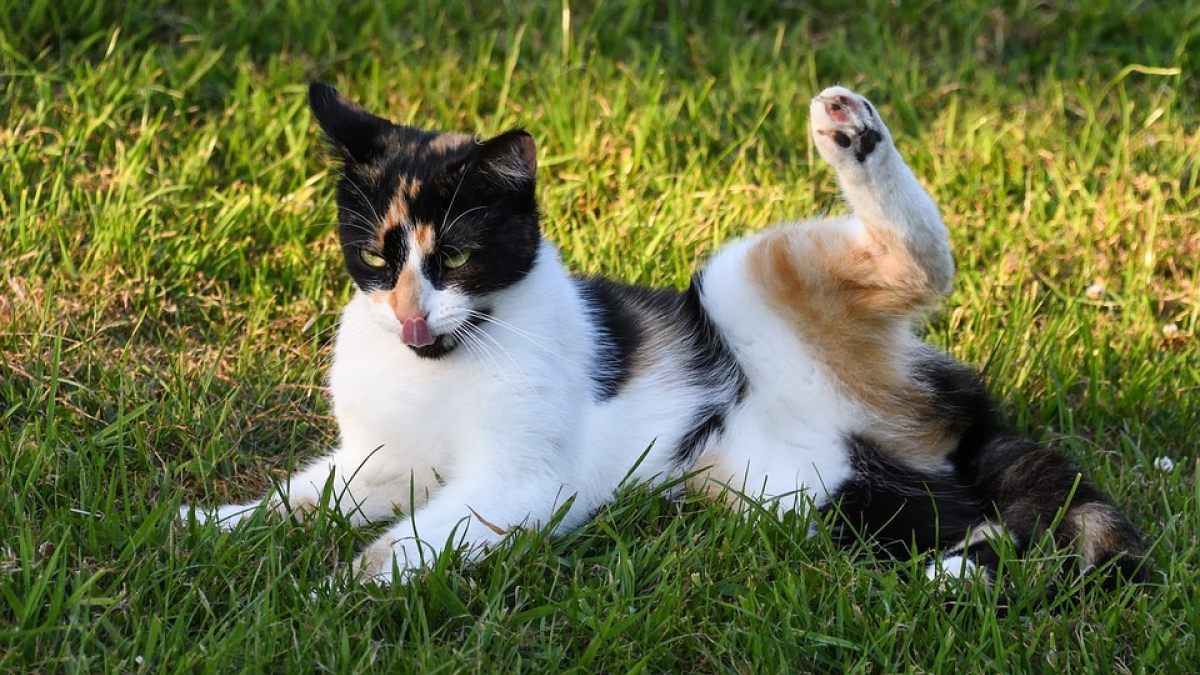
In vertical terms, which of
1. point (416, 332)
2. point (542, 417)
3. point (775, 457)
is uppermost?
point (416, 332)

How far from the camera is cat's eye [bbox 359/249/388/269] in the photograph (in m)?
2.88

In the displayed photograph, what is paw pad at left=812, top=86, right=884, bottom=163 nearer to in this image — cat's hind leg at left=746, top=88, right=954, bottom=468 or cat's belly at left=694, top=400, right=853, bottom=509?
cat's hind leg at left=746, top=88, right=954, bottom=468

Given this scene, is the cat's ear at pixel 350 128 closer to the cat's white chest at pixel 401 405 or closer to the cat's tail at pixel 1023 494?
the cat's white chest at pixel 401 405

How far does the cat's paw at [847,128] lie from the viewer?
9.63 feet

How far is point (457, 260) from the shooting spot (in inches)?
113

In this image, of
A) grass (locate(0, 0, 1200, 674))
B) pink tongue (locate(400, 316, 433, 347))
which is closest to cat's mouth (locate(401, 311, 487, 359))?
pink tongue (locate(400, 316, 433, 347))

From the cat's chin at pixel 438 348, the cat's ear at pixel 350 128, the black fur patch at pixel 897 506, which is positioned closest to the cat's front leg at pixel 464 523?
the cat's chin at pixel 438 348

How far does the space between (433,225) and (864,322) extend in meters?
1.03

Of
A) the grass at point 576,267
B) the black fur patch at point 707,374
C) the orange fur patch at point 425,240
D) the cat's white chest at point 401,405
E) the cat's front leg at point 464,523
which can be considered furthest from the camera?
the black fur patch at point 707,374

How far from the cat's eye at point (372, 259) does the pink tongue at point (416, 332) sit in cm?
16

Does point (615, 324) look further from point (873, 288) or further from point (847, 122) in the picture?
point (847, 122)

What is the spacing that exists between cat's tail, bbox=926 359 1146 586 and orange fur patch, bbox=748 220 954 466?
2.9 inches

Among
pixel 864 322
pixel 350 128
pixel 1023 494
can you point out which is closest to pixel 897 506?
pixel 1023 494

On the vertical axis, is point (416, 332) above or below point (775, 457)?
above
